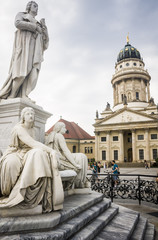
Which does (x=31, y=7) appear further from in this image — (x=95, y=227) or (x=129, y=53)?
(x=129, y=53)

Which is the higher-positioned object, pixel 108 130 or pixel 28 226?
pixel 108 130

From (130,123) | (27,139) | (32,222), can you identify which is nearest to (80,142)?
(130,123)

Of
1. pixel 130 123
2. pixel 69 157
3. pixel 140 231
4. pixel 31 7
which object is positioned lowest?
pixel 140 231

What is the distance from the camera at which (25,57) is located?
155 inches

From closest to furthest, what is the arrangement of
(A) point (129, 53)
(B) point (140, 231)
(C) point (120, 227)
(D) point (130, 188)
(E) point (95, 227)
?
(E) point (95, 227)
(C) point (120, 227)
(B) point (140, 231)
(D) point (130, 188)
(A) point (129, 53)

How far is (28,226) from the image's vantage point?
76.1 inches

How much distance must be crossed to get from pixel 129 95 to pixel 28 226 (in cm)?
5531

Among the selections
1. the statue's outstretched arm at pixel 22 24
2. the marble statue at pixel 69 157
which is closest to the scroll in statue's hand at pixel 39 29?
the statue's outstretched arm at pixel 22 24

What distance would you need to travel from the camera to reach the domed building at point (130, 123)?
44125 millimetres

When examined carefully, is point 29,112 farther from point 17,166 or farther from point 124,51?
point 124,51

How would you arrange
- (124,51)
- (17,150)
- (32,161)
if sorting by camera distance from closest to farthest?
(32,161) < (17,150) < (124,51)

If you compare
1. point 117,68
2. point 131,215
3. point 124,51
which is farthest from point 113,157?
point 131,215

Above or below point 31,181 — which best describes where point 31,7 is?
above

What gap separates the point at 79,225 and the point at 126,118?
45.8 metres
